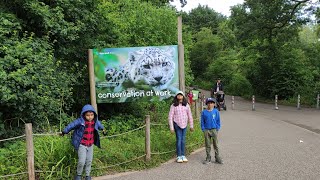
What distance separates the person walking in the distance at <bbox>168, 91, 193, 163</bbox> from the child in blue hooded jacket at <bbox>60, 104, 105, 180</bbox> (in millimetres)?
2008

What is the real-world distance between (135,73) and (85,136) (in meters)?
3.35

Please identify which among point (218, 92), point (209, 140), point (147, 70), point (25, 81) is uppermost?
point (147, 70)

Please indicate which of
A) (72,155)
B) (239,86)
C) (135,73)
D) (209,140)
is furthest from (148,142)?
(239,86)

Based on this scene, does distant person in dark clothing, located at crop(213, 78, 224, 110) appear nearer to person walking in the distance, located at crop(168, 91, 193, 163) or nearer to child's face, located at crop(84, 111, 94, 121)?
person walking in the distance, located at crop(168, 91, 193, 163)

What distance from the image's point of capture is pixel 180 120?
7648 mm

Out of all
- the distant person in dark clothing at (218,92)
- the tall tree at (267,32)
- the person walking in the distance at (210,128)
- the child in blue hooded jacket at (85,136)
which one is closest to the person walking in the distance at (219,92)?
the distant person in dark clothing at (218,92)

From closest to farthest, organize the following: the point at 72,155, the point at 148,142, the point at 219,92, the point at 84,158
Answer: the point at 84,158 → the point at 72,155 → the point at 148,142 → the point at 219,92

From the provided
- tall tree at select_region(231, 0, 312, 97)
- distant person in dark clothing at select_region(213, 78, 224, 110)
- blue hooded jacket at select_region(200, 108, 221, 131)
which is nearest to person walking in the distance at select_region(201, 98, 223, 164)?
blue hooded jacket at select_region(200, 108, 221, 131)

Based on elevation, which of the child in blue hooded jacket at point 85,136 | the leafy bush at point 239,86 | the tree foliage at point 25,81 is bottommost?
the leafy bush at point 239,86

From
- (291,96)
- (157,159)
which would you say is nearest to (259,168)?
(157,159)

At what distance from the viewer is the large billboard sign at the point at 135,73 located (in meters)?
9.05

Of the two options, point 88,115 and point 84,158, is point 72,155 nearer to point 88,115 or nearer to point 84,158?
point 84,158

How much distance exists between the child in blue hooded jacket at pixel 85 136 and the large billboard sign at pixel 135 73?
295 cm

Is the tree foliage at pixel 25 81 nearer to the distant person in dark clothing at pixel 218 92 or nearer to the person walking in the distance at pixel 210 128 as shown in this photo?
the person walking in the distance at pixel 210 128
